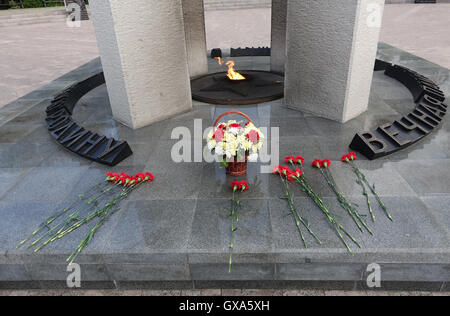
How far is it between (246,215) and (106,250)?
6.61 ft

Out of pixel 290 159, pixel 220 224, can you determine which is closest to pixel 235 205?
pixel 220 224

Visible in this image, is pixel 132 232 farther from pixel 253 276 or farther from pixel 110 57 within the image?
pixel 110 57

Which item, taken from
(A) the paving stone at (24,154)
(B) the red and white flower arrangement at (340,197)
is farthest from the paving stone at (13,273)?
(B) the red and white flower arrangement at (340,197)

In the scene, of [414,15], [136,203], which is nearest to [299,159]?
[136,203]

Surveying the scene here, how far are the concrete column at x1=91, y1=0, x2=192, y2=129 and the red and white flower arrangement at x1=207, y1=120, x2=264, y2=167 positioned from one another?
3.28 metres

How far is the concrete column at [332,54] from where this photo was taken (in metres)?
6.63

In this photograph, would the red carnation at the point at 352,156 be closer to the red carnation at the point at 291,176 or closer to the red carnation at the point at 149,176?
the red carnation at the point at 291,176

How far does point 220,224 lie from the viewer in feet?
14.8

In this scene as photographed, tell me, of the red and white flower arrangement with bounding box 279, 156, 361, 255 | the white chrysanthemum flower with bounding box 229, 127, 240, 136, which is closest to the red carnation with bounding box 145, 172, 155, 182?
the white chrysanthemum flower with bounding box 229, 127, 240, 136

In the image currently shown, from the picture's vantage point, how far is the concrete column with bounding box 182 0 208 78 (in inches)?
432

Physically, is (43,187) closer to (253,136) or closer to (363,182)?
(253,136)

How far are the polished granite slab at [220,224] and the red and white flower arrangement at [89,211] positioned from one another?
0.45 ft

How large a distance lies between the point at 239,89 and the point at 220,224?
19.8ft

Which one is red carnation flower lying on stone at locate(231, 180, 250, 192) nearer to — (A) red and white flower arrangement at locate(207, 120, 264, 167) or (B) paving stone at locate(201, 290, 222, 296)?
(A) red and white flower arrangement at locate(207, 120, 264, 167)
